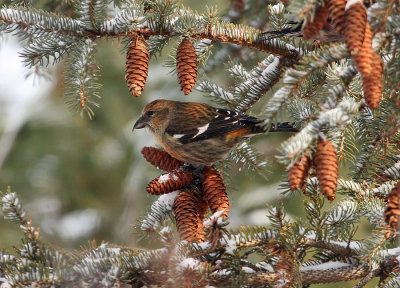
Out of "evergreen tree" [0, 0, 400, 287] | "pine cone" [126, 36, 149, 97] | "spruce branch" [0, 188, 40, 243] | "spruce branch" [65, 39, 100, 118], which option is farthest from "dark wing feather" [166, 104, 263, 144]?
"spruce branch" [0, 188, 40, 243]

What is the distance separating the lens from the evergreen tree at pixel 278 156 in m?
1.68

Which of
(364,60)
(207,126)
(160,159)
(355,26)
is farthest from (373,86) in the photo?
(207,126)

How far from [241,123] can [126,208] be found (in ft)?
9.79

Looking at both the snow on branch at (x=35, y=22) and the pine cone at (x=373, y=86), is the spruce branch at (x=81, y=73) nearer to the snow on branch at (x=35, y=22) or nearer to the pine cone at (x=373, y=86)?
the snow on branch at (x=35, y=22)

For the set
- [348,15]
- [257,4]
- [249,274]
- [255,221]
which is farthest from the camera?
[255,221]

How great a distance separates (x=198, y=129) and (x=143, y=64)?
1456 mm

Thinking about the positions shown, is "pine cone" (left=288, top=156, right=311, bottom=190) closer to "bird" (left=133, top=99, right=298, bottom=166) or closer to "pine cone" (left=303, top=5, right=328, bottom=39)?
"pine cone" (left=303, top=5, right=328, bottom=39)

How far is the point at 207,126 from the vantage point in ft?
12.7

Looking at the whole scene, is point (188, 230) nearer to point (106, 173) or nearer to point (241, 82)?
point (241, 82)

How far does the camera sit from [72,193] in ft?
20.1

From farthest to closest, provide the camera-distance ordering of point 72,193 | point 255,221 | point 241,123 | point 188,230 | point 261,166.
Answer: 1. point 72,193
2. point 255,221
3. point 241,123
4. point 261,166
5. point 188,230

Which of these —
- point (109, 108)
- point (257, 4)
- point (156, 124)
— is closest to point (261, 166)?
point (156, 124)

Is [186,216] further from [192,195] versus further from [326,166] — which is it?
[326,166]

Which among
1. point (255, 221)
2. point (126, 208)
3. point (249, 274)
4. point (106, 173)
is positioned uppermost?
point (106, 173)
